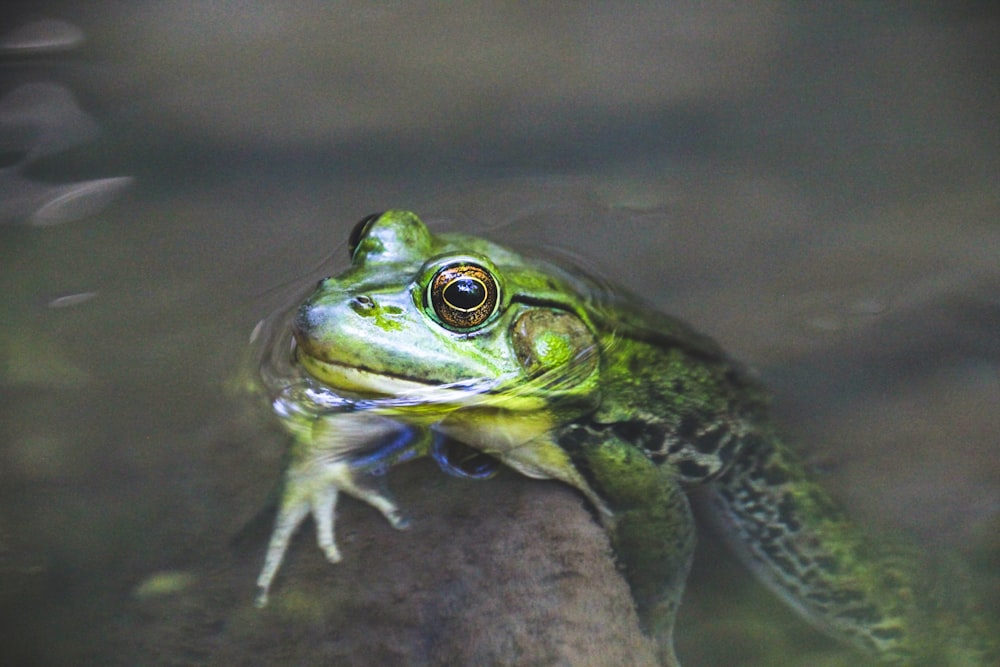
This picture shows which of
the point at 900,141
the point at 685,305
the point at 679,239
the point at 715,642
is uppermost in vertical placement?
the point at 900,141

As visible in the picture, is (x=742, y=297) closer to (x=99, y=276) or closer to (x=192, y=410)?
(x=192, y=410)

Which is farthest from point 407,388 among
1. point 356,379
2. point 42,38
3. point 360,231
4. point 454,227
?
point 42,38

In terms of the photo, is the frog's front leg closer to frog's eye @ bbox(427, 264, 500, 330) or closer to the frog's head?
the frog's head

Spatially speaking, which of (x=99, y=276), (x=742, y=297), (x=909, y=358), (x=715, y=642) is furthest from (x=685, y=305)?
(x=99, y=276)

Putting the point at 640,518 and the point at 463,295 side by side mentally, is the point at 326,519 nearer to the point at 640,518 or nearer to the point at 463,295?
the point at 463,295

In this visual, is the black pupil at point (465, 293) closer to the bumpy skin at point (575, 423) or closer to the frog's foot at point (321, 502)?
the bumpy skin at point (575, 423)

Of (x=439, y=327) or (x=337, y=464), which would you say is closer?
(x=439, y=327)

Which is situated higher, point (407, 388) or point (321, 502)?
point (407, 388)
